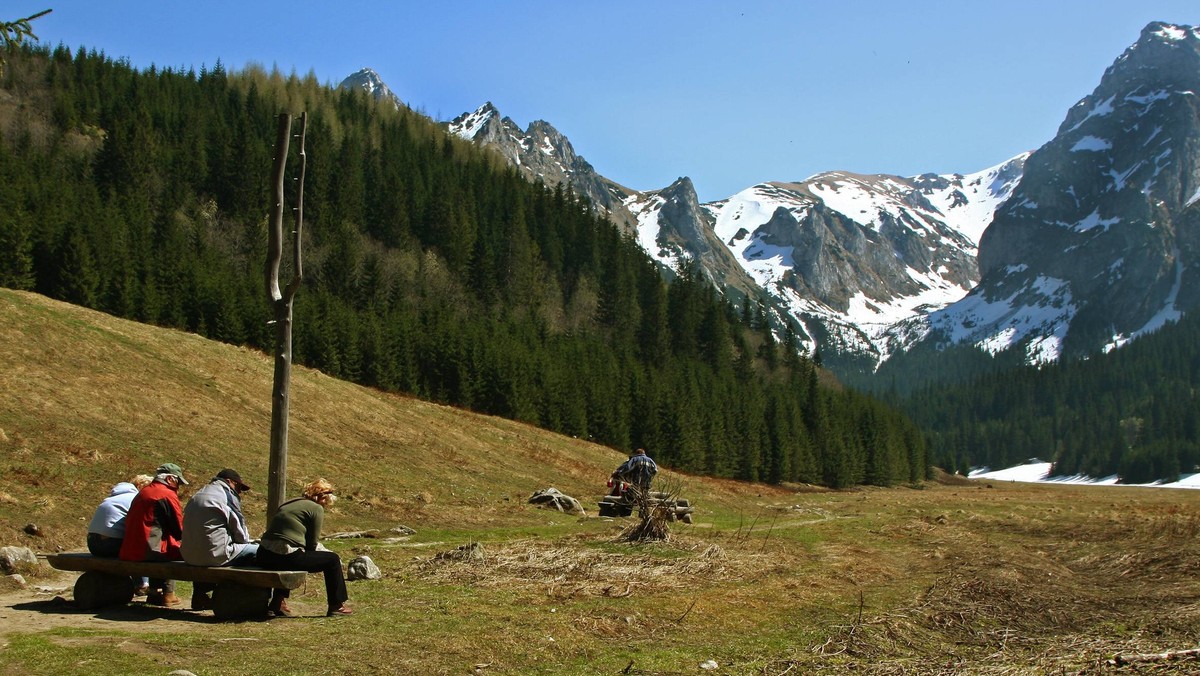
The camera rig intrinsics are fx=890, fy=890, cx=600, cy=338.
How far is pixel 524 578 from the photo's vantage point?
1617 centimetres

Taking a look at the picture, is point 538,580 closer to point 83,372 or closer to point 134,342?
point 83,372

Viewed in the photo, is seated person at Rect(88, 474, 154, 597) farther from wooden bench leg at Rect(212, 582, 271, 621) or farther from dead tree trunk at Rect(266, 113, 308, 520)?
dead tree trunk at Rect(266, 113, 308, 520)

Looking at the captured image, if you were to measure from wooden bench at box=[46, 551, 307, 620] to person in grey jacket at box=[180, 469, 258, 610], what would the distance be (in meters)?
0.20

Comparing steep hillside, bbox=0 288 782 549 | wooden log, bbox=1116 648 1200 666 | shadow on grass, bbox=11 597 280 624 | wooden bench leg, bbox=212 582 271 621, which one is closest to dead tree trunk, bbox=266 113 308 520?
shadow on grass, bbox=11 597 280 624

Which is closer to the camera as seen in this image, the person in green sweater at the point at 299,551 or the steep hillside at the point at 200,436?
the person in green sweater at the point at 299,551

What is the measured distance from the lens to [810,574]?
17.8 m

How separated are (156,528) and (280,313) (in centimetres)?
462

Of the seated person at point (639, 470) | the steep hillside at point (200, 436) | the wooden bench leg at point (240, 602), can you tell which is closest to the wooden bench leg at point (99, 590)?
the wooden bench leg at point (240, 602)

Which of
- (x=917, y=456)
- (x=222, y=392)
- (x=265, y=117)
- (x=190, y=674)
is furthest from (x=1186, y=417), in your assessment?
(x=190, y=674)

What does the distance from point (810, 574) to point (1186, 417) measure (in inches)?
8239

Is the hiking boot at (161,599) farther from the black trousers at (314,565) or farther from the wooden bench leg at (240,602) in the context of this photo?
the black trousers at (314,565)

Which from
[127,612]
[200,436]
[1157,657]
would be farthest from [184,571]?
[200,436]

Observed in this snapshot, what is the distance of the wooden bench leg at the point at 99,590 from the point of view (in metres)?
12.1

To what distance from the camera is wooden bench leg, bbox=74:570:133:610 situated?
1211 centimetres
